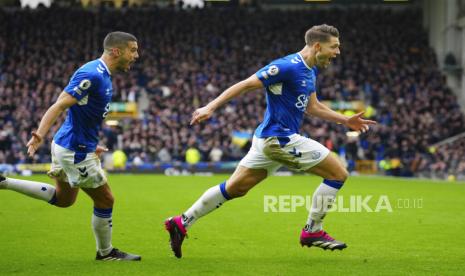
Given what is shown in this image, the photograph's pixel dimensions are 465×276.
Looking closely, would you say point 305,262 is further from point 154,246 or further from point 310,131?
point 310,131

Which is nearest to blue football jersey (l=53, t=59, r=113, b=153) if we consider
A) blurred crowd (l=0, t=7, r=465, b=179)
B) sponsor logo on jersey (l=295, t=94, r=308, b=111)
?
sponsor logo on jersey (l=295, t=94, r=308, b=111)

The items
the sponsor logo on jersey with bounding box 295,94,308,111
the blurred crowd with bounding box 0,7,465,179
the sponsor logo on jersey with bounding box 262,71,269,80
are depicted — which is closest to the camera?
the sponsor logo on jersey with bounding box 262,71,269,80

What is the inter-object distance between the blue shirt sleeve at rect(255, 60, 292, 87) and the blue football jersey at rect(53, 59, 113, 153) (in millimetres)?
1666

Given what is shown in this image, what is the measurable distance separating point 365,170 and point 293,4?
17.4 meters

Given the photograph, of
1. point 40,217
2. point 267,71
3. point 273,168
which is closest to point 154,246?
point 273,168

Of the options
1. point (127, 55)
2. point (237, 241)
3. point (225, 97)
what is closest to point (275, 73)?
point (225, 97)

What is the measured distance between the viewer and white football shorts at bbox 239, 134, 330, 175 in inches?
331

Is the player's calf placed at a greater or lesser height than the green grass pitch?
greater

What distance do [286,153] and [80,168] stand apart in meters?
2.27

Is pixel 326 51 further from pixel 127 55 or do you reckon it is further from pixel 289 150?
pixel 127 55

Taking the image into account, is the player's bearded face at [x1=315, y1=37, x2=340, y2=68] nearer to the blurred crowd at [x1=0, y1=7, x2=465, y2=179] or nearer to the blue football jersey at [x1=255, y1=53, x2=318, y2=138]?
the blue football jersey at [x1=255, y1=53, x2=318, y2=138]

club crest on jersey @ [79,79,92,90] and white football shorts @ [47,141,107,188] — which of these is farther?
white football shorts @ [47,141,107,188]

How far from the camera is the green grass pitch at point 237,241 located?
769 cm

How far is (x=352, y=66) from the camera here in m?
43.4
